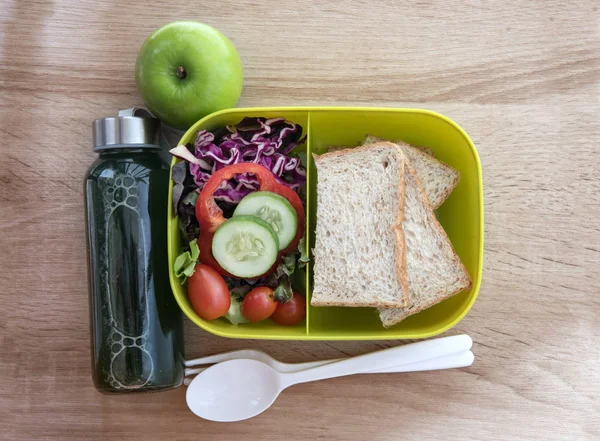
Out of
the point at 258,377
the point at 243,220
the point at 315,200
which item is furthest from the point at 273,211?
the point at 258,377

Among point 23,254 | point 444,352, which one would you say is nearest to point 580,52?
point 444,352

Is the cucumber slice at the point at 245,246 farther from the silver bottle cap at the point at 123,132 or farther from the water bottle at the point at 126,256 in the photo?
the silver bottle cap at the point at 123,132

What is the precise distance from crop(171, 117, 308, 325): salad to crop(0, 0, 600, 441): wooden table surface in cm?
16

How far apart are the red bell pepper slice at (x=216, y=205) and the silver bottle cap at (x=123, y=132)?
196 millimetres

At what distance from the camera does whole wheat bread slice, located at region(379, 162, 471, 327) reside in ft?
4.33

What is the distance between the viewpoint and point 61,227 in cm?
147

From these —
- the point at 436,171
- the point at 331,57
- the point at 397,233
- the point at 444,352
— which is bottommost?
the point at 444,352

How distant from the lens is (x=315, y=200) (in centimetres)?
146

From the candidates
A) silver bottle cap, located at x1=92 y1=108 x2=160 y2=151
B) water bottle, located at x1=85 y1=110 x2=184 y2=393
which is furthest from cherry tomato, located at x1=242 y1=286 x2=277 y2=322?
silver bottle cap, located at x1=92 y1=108 x2=160 y2=151

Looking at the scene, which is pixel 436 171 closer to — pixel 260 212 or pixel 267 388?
pixel 260 212

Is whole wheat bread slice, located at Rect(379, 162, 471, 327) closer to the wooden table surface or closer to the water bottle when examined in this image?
→ the wooden table surface

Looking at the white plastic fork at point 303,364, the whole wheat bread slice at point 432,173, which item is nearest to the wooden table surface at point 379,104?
the white plastic fork at point 303,364

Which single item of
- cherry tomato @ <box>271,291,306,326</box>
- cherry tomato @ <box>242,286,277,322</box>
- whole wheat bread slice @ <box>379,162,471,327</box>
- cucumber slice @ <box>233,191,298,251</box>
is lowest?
cherry tomato @ <box>271,291,306,326</box>

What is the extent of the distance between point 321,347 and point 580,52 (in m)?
1.08
